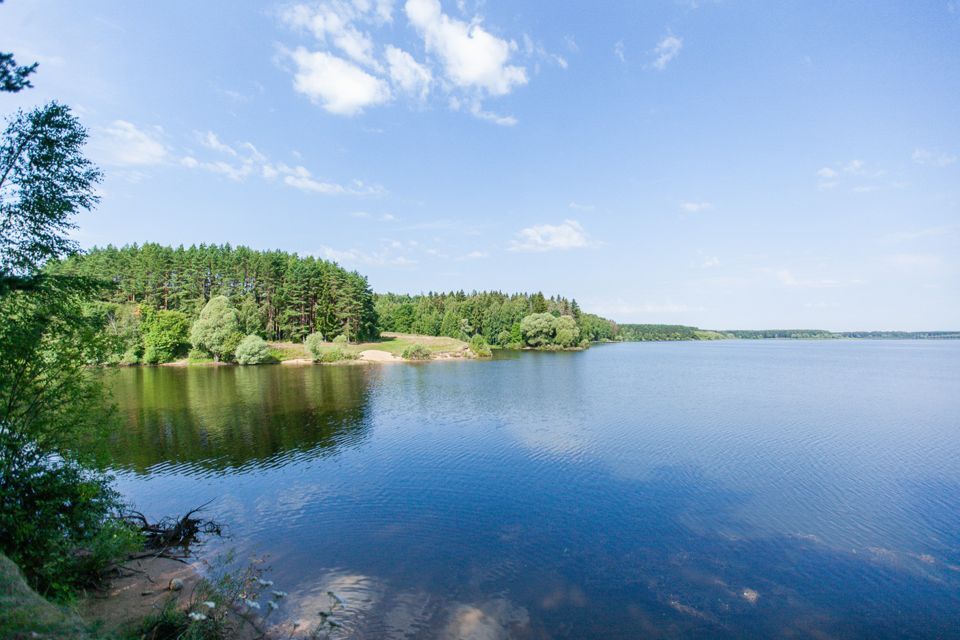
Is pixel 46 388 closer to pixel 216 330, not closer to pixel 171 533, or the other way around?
pixel 171 533

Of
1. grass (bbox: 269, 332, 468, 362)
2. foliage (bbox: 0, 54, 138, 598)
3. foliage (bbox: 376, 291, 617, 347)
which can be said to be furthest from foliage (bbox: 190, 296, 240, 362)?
foliage (bbox: 0, 54, 138, 598)

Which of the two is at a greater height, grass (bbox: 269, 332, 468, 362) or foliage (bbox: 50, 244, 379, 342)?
foliage (bbox: 50, 244, 379, 342)

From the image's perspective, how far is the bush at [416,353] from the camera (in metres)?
94.1

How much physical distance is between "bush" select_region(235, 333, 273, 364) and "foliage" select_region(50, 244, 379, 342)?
8657 mm

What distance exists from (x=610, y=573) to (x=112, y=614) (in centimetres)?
1459

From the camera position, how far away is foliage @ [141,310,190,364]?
80750 millimetres

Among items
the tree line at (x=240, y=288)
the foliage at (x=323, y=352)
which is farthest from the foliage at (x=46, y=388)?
the tree line at (x=240, y=288)

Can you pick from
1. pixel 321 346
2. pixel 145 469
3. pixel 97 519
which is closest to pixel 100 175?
pixel 97 519

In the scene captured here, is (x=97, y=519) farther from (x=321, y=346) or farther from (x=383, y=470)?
(x=321, y=346)

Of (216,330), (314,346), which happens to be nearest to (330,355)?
(314,346)

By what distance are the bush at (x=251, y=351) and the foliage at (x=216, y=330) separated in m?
2.31

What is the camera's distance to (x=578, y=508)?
21.2m

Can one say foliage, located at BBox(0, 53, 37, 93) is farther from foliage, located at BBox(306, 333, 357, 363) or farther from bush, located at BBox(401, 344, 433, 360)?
bush, located at BBox(401, 344, 433, 360)

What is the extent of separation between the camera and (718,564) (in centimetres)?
1630
